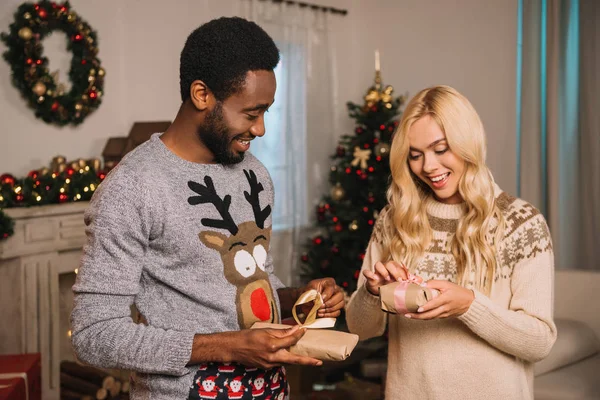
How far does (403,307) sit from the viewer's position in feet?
5.51

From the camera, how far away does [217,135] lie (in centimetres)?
147

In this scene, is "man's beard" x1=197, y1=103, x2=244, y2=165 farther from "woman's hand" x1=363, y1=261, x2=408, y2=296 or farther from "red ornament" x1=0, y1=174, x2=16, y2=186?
"red ornament" x1=0, y1=174, x2=16, y2=186

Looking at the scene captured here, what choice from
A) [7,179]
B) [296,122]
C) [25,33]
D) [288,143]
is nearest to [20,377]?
[7,179]

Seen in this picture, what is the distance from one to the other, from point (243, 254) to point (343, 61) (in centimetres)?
484

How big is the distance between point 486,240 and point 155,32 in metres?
3.43

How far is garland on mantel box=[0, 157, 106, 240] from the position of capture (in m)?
3.59

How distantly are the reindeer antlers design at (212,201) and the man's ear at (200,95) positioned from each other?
0.54 ft

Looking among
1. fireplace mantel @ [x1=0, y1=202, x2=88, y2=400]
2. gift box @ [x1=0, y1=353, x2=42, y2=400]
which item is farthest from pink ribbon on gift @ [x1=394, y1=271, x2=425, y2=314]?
fireplace mantel @ [x1=0, y1=202, x2=88, y2=400]

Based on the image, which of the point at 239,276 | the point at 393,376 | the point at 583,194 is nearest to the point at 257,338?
the point at 239,276

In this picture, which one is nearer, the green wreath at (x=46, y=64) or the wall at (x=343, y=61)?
the green wreath at (x=46, y=64)

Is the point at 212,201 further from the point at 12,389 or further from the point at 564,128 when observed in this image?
the point at 564,128

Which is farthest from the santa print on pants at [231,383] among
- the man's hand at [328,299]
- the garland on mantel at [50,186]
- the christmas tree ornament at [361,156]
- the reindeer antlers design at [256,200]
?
the christmas tree ornament at [361,156]

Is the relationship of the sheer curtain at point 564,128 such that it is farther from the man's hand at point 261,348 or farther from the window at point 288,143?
the man's hand at point 261,348

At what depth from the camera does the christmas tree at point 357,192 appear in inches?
202
